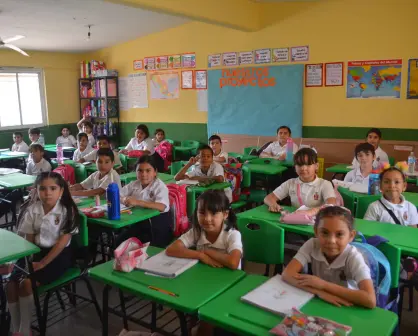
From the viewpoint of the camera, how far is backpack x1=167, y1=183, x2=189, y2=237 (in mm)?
3275

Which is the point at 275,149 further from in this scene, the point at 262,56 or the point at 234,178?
the point at 234,178

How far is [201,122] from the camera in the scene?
7262mm

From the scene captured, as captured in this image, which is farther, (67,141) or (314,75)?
(67,141)

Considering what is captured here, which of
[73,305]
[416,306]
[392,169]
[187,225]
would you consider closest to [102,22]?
[187,225]

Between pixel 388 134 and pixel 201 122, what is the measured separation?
123 inches

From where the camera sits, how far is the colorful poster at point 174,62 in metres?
7.31

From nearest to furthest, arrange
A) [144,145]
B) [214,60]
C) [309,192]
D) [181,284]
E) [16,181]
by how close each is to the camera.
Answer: [181,284] < [309,192] < [16,181] < [144,145] < [214,60]

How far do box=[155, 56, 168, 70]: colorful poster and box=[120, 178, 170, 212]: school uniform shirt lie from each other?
465 centimetres

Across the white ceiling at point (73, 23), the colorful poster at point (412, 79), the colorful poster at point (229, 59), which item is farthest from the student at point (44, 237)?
the colorful poster at point (229, 59)

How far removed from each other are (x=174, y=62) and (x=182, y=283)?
6.12 meters

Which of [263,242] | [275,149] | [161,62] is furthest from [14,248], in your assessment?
[161,62]

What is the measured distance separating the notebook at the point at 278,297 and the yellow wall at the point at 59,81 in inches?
300

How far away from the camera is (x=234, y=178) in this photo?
4234 millimetres

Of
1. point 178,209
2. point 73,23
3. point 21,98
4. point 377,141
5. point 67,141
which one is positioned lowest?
→ point 178,209
